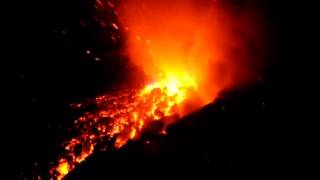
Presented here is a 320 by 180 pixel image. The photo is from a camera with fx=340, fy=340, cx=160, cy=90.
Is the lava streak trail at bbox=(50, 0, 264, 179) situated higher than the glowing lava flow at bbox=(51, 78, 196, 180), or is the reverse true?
the lava streak trail at bbox=(50, 0, 264, 179)

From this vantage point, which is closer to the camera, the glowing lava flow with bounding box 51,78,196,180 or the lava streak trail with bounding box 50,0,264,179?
the glowing lava flow with bounding box 51,78,196,180

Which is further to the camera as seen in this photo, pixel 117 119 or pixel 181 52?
pixel 181 52

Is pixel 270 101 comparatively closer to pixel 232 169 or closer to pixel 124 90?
pixel 232 169

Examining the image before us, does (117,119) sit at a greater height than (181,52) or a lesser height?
lesser

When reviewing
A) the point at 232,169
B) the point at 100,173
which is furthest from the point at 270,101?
the point at 100,173
